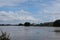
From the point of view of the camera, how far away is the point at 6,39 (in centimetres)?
1070

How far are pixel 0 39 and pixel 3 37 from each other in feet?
0.82

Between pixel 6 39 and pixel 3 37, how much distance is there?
0.24 m

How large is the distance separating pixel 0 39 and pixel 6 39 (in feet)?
1.29

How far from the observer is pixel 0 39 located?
1059cm

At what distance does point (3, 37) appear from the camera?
1073 cm
